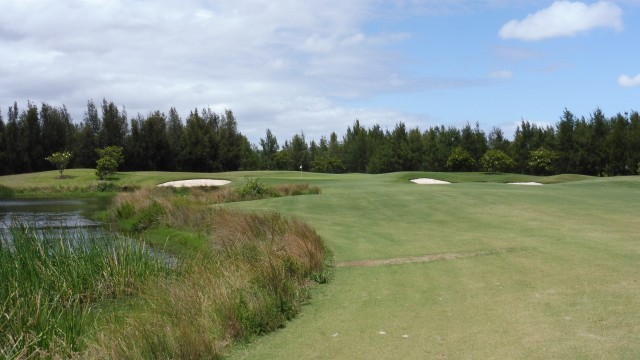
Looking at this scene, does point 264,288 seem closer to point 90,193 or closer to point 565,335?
point 565,335

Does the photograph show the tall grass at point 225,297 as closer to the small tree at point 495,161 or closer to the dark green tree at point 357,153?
the small tree at point 495,161

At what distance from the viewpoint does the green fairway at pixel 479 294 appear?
6.68m

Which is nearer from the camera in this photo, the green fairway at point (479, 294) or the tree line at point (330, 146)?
the green fairway at point (479, 294)

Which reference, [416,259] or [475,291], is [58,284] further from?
[475,291]

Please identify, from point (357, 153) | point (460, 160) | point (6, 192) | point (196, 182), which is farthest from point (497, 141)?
point (6, 192)

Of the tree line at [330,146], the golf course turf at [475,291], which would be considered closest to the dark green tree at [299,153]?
the tree line at [330,146]

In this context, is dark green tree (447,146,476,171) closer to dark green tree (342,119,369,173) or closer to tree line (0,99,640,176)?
tree line (0,99,640,176)

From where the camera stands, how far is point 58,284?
10617mm

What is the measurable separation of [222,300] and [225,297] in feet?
0.22

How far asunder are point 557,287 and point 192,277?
5871 millimetres

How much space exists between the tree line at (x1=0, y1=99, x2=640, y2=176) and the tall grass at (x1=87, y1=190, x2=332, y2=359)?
1921 inches

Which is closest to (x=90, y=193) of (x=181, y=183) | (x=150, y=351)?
(x=181, y=183)

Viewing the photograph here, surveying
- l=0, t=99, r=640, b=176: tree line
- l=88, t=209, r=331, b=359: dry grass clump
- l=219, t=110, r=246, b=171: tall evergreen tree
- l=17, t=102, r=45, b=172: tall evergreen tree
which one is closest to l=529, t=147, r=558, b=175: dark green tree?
l=0, t=99, r=640, b=176: tree line

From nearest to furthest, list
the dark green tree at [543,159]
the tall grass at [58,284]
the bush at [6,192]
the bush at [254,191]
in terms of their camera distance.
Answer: the tall grass at [58,284]
the bush at [254,191]
the bush at [6,192]
the dark green tree at [543,159]
